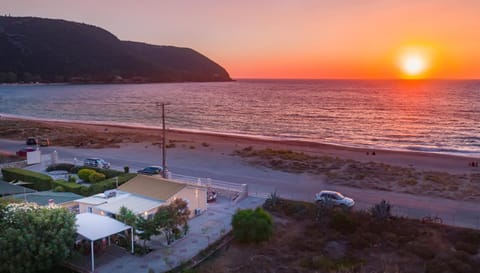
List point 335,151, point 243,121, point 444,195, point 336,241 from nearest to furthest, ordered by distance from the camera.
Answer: point 336,241, point 444,195, point 335,151, point 243,121

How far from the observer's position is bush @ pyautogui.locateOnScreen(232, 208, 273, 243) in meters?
19.7

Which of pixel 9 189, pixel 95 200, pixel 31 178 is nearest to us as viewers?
pixel 95 200

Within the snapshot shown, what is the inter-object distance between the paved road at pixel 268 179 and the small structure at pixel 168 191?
18.0ft

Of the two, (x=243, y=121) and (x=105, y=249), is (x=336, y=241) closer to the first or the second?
(x=105, y=249)

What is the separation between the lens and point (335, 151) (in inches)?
1945

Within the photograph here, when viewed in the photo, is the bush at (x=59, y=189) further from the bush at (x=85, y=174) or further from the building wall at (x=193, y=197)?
the building wall at (x=193, y=197)

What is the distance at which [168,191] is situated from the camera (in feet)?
72.4

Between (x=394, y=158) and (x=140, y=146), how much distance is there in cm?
3060

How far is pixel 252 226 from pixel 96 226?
24.6 ft

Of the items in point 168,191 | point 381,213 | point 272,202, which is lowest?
point 272,202

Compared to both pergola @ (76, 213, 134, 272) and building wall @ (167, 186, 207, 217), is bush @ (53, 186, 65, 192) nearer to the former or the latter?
pergola @ (76, 213, 134, 272)

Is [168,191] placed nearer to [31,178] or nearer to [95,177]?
[95,177]

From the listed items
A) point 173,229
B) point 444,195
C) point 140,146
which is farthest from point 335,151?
point 173,229

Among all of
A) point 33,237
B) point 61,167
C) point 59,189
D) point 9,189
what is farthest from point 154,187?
point 61,167
